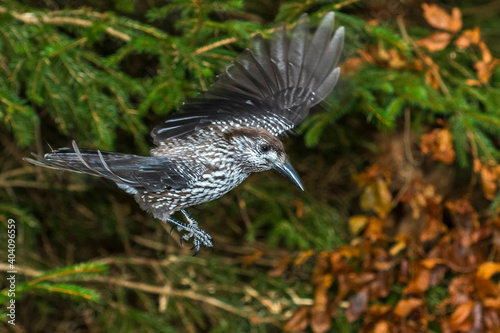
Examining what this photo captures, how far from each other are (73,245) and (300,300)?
4.62 ft

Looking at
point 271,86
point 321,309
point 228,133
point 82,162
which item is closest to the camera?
point 82,162

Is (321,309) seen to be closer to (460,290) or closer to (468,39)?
(460,290)

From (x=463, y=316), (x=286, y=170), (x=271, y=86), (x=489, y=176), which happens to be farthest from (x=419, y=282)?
(x=286, y=170)

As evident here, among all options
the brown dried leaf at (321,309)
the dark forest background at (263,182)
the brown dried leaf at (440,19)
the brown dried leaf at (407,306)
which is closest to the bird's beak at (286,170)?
the dark forest background at (263,182)

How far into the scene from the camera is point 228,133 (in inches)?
52.8

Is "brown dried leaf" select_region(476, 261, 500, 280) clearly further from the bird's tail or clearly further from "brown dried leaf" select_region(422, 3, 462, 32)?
the bird's tail

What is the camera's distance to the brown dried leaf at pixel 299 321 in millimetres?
3166

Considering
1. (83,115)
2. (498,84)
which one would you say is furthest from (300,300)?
(83,115)

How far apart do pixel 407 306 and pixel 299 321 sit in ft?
1.88

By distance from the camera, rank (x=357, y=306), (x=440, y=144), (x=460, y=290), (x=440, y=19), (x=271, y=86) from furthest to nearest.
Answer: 1. (x=357, y=306)
2. (x=460, y=290)
3. (x=440, y=144)
4. (x=440, y=19)
5. (x=271, y=86)

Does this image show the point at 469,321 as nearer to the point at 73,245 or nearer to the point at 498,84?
the point at 498,84

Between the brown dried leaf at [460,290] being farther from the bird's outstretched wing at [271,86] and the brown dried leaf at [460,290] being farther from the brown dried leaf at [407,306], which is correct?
the bird's outstretched wing at [271,86]

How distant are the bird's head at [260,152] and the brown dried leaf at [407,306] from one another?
1904 millimetres

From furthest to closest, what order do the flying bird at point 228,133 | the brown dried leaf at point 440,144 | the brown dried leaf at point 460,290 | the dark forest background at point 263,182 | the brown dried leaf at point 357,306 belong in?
the brown dried leaf at point 357,306, the brown dried leaf at point 460,290, the brown dried leaf at point 440,144, the dark forest background at point 263,182, the flying bird at point 228,133
